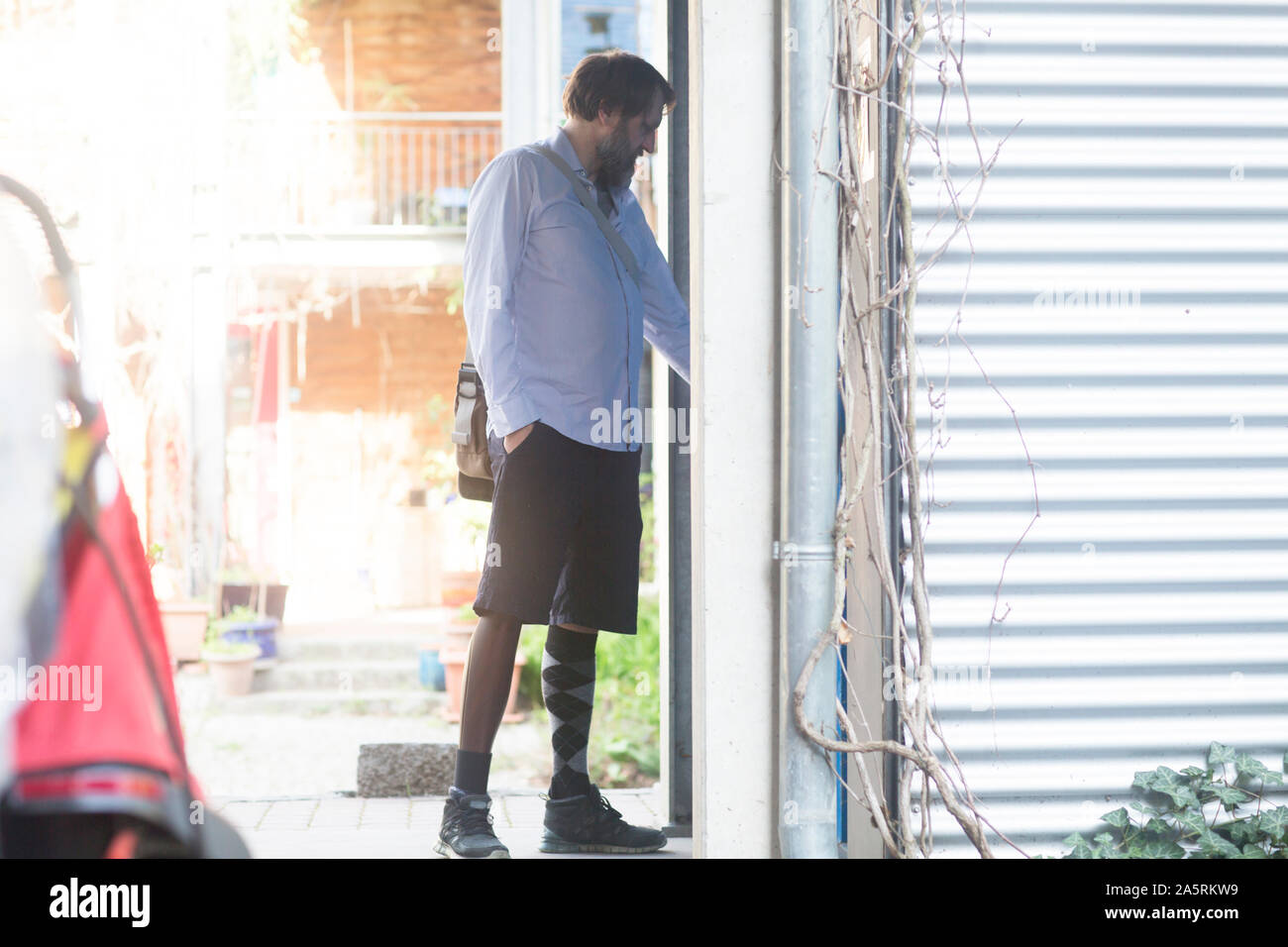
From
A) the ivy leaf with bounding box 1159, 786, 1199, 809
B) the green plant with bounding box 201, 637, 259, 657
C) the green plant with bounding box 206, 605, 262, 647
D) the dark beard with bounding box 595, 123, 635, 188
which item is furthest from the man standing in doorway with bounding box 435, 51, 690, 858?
the green plant with bounding box 206, 605, 262, 647

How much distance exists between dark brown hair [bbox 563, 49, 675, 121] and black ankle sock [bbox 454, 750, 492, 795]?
1652mm

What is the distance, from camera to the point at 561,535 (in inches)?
114

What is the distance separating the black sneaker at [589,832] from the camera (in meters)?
2.99

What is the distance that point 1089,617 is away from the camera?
257 cm

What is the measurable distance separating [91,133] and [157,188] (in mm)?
611

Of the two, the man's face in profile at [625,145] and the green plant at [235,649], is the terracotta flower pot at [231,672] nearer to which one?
the green plant at [235,649]


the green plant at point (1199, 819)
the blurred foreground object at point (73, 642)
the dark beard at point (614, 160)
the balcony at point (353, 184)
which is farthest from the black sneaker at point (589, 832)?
the balcony at point (353, 184)

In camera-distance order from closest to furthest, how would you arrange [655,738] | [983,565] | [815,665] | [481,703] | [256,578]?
[815,665] < [983,565] < [481,703] < [655,738] < [256,578]

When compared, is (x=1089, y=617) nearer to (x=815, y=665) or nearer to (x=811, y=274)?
(x=815, y=665)

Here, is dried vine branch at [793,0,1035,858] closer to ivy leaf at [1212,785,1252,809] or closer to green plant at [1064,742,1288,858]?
green plant at [1064,742,1288,858]

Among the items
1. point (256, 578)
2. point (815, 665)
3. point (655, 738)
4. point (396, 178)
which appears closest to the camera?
point (815, 665)

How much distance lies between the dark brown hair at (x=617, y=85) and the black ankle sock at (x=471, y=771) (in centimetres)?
165

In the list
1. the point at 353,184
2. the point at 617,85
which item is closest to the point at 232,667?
the point at 353,184

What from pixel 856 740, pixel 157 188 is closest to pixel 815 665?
pixel 856 740
